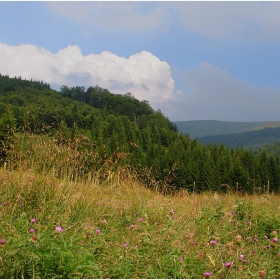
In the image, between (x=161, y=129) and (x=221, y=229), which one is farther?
(x=161, y=129)

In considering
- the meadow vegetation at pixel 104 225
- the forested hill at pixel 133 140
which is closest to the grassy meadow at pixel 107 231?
the meadow vegetation at pixel 104 225

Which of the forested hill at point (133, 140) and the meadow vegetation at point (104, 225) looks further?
the forested hill at point (133, 140)

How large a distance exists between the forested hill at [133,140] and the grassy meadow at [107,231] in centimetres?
38

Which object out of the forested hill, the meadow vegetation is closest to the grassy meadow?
the meadow vegetation

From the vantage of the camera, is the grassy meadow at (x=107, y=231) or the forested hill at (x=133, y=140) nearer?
the grassy meadow at (x=107, y=231)

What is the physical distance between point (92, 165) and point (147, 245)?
269 cm

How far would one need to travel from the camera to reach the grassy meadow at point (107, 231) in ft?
6.96

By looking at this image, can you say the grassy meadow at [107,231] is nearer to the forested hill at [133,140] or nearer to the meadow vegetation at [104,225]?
the meadow vegetation at [104,225]

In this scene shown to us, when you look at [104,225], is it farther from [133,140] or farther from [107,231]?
[133,140]

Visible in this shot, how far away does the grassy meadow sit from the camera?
6.96 ft

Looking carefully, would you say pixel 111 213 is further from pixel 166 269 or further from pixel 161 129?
pixel 161 129

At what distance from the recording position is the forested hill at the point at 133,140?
532 cm

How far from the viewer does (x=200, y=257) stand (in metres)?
A: 2.56

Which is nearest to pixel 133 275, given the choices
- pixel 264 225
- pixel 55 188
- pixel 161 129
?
pixel 55 188
